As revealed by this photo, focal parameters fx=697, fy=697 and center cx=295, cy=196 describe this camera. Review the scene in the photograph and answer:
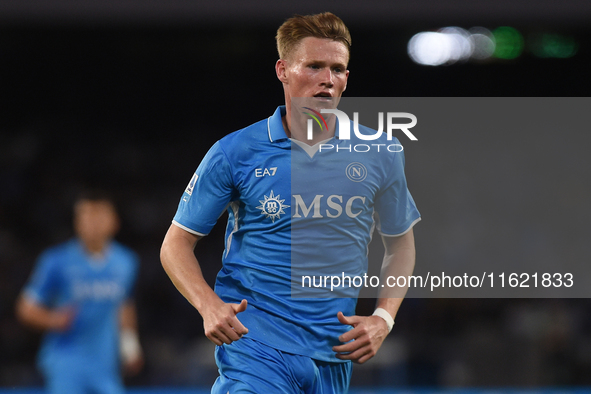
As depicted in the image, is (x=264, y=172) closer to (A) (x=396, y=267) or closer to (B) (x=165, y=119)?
(A) (x=396, y=267)

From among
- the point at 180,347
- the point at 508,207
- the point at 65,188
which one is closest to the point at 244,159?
the point at 508,207

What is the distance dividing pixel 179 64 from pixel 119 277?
6.13m

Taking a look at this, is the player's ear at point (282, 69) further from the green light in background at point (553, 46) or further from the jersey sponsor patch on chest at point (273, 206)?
the green light in background at point (553, 46)

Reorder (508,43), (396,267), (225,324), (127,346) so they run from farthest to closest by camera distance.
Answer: (508,43) < (127,346) < (396,267) < (225,324)

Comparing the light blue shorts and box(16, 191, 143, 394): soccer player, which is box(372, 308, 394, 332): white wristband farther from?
box(16, 191, 143, 394): soccer player

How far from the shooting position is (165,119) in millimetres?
11047

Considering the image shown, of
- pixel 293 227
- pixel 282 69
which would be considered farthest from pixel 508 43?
pixel 293 227

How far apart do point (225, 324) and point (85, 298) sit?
3.35 meters

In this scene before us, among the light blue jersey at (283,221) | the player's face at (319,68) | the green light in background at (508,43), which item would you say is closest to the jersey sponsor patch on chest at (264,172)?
the light blue jersey at (283,221)

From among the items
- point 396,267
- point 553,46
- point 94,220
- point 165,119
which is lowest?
point 396,267

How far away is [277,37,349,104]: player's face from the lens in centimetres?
285

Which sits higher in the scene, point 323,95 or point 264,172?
point 323,95

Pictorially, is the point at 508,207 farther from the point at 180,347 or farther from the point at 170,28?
the point at 170,28

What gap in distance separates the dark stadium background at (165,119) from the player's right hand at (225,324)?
6524mm
